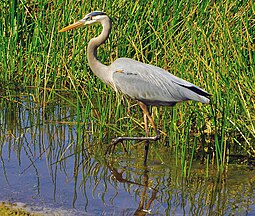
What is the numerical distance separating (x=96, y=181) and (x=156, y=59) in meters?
1.70

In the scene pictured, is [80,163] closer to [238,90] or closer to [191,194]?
[191,194]

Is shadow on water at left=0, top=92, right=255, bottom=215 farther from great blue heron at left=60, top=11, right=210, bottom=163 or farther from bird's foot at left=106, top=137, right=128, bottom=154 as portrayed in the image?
great blue heron at left=60, top=11, right=210, bottom=163

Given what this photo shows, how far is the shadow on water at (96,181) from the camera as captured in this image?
4.69m

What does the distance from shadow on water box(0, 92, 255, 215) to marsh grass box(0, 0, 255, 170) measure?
0.62 ft

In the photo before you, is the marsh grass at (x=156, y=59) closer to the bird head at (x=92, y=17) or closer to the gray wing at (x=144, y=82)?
the gray wing at (x=144, y=82)

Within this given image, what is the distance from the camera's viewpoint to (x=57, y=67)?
7.26 metres

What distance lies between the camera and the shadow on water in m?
4.69

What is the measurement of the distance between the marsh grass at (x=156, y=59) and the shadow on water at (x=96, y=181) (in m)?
0.19

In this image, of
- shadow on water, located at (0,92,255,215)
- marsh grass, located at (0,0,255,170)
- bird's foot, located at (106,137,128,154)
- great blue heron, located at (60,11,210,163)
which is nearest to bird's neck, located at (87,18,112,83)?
great blue heron, located at (60,11,210,163)

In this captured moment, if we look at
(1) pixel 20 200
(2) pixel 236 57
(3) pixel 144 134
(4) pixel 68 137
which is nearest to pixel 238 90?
(2) pixel 236 57

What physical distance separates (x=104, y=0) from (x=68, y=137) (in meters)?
1.77

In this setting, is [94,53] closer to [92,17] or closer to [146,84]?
[92,17]

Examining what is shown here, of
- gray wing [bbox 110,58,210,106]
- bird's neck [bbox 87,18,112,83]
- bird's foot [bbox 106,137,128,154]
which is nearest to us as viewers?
bird's foot [bbox 106,137,128,154]

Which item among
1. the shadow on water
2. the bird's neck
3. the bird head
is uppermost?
the bird head
